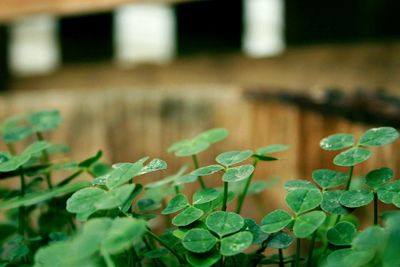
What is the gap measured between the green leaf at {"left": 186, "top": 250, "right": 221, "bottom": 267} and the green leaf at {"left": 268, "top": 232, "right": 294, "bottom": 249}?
0.08 m

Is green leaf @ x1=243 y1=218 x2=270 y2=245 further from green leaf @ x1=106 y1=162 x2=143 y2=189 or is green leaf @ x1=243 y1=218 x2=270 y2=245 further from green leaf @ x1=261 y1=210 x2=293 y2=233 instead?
green leaf @ x1=106 y1=162 x2=143 y2=189

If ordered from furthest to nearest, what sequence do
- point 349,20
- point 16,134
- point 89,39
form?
point 89,39 → point 349,20 → point 16,134

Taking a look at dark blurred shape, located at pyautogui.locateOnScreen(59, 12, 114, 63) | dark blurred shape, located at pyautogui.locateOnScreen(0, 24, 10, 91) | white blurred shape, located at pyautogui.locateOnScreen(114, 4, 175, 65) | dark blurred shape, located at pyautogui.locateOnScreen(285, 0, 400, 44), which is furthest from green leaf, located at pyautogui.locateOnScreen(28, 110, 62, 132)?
white blurred shape, located at pyautogui.locateOnScreen(114, 4, 175, 65)

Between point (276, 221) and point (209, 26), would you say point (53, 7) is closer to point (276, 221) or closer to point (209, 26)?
point (209, 26)

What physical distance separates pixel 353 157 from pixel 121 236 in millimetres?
371

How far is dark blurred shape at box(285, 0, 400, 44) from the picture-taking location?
3111mm

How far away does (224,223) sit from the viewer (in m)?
0.72

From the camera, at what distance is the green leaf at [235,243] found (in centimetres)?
68

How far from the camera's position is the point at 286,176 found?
1.87 meters

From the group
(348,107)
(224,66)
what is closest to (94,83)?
(224,66)

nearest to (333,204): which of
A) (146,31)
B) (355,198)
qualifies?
(355,198)

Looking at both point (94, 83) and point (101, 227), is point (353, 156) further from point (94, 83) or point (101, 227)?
point (94, 83)

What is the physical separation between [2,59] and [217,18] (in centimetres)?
147

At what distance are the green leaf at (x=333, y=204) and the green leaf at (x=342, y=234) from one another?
1.3 inches
